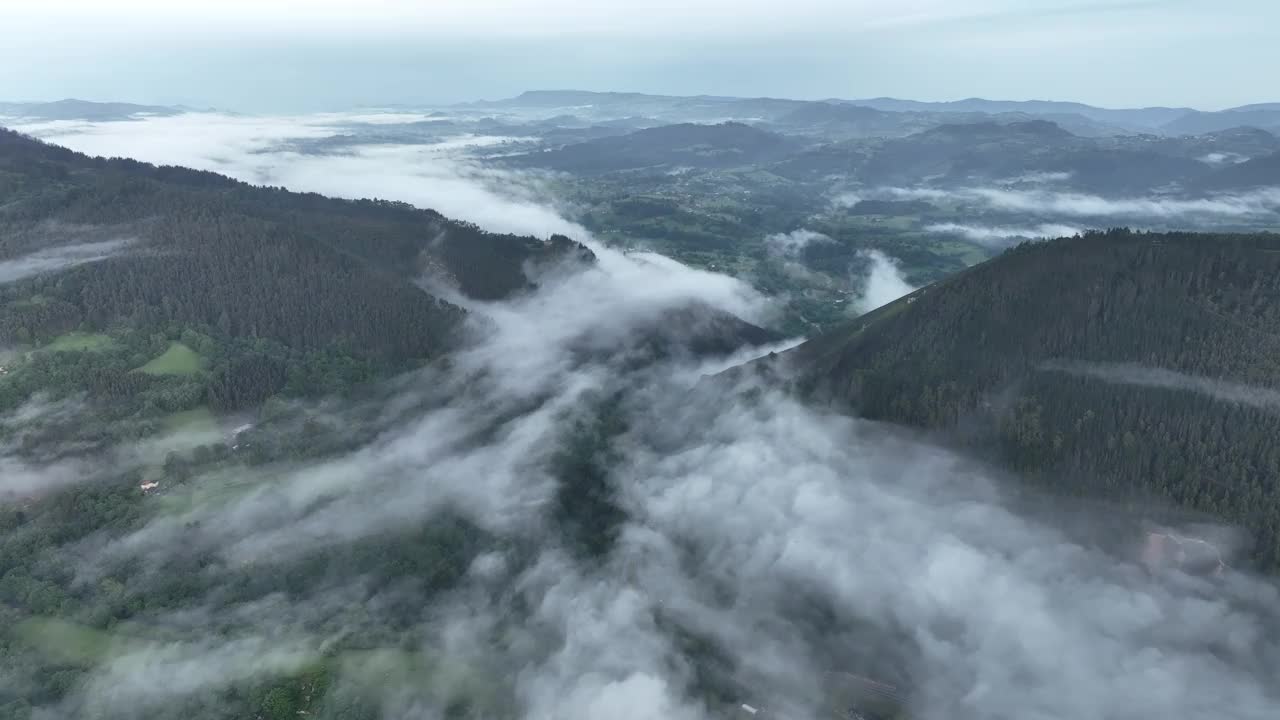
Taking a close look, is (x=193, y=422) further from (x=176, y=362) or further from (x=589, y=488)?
(x=589, y=488)

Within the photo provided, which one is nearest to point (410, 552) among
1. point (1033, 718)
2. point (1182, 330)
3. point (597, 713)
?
point (597, 713)

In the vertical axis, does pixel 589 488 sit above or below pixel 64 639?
below

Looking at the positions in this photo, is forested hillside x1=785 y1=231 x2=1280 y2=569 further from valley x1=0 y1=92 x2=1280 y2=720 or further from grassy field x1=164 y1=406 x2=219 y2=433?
grassy field x1=164 y1=406 x2=219 y2=433

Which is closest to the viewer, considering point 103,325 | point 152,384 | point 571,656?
point 571,656

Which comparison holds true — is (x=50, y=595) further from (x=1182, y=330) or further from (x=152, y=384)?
(x=1182, y=330)

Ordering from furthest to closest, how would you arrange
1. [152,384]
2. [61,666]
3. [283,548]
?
[152,384], [283,548], [61,666]

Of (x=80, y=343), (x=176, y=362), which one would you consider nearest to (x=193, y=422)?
(x=176, y=362)

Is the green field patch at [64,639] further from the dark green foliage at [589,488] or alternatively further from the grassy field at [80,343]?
the grassy field at [80,343]
